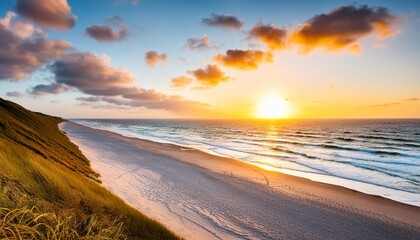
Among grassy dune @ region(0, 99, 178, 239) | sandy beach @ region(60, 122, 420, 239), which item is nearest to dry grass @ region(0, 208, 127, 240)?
grassy dune @ region(0, 99, 178, 239)

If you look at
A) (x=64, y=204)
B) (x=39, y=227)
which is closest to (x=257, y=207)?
(x=64, y=204)

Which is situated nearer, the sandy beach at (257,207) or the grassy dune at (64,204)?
the grassy dune at (64,204)

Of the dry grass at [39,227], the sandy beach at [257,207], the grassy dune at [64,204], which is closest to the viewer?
the dry grass at [39,227]

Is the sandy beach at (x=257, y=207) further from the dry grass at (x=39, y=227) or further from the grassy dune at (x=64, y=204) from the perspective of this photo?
the dry grass at (x=39, y=227)

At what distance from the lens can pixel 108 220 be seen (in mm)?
6242

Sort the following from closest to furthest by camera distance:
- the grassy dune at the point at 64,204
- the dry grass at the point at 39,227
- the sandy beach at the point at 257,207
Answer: the dry grass at the point at 39,227 → the grassy dune at the point at 64,204 → the sandy beach at the point at 257,207

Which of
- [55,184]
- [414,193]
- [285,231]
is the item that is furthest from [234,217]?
[414,193]

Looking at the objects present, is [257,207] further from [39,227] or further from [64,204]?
[39,227]

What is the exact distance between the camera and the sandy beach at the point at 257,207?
10844 mm

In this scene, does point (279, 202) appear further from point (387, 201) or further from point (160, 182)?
point (160, 182)

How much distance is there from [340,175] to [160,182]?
16415 mm

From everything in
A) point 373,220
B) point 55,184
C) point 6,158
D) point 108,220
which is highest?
point 6,158

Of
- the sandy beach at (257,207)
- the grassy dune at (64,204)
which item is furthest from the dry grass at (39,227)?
the sandy beach at (257,207)

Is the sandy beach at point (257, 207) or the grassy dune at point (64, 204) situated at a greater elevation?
the grassy dune at point (64, 204)
